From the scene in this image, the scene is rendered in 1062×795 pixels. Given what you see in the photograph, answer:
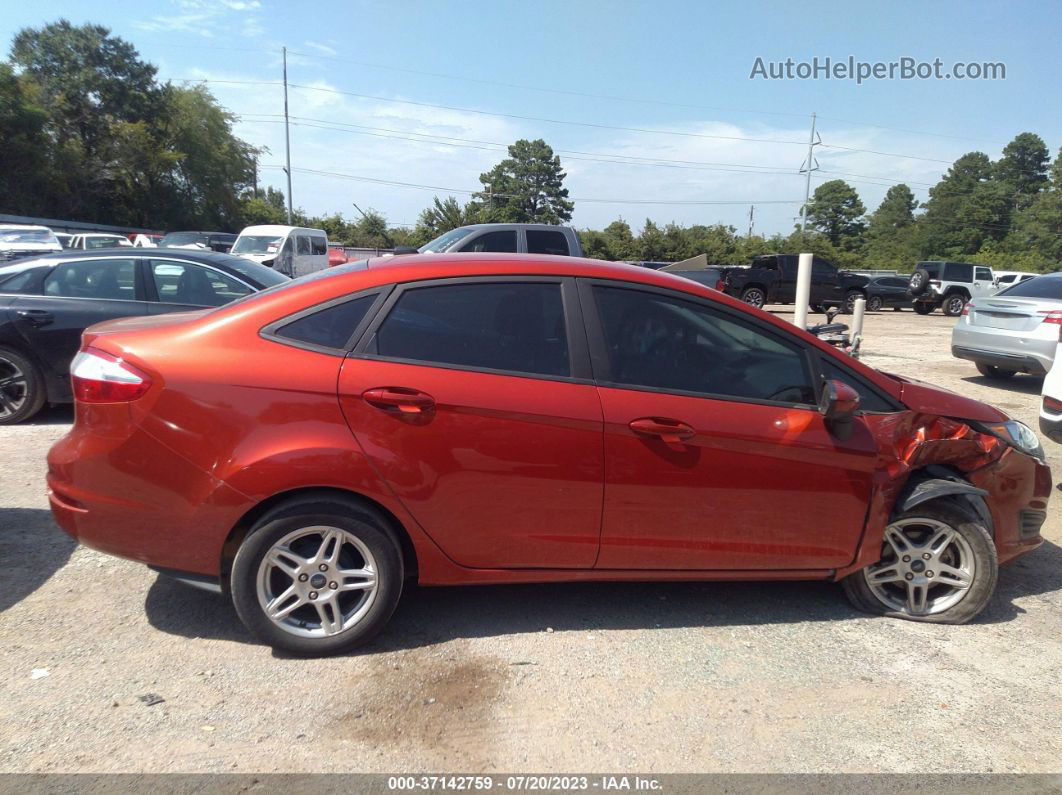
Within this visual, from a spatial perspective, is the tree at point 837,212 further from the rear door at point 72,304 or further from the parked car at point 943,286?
the rear door at point 72,304

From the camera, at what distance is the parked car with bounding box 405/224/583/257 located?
10.7m

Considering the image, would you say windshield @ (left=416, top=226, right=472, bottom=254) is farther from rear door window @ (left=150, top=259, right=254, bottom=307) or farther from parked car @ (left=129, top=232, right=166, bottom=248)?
parked car @ (left=129, top=232, right=166, bottom=248)

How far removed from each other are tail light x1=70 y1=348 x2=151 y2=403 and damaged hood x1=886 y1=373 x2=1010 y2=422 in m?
3.46

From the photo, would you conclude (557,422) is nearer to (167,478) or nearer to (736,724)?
(736,724)

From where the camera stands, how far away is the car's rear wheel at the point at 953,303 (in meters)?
27.7

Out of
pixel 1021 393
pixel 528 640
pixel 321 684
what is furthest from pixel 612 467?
pixel 1021 393

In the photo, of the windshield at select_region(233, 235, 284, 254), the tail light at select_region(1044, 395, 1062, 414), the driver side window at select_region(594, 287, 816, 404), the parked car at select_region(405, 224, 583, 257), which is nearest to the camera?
the driver side window at select_region(594, 287, 816, 404)

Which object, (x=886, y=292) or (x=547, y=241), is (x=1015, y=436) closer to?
(x=547, y=241)

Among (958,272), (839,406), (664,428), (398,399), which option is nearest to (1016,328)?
(839,406)

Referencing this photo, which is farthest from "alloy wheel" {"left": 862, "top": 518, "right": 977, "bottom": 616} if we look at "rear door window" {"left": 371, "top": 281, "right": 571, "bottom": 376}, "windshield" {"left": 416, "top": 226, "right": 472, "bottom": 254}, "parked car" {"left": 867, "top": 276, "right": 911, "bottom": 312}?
"parked car" {"left": 867, "top": 276, "right": 911, "bottom": 312}

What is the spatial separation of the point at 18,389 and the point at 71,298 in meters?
0.93

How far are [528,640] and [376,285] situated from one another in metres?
1.74

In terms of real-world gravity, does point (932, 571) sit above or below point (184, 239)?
below

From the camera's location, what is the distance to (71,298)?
22.1 feet
